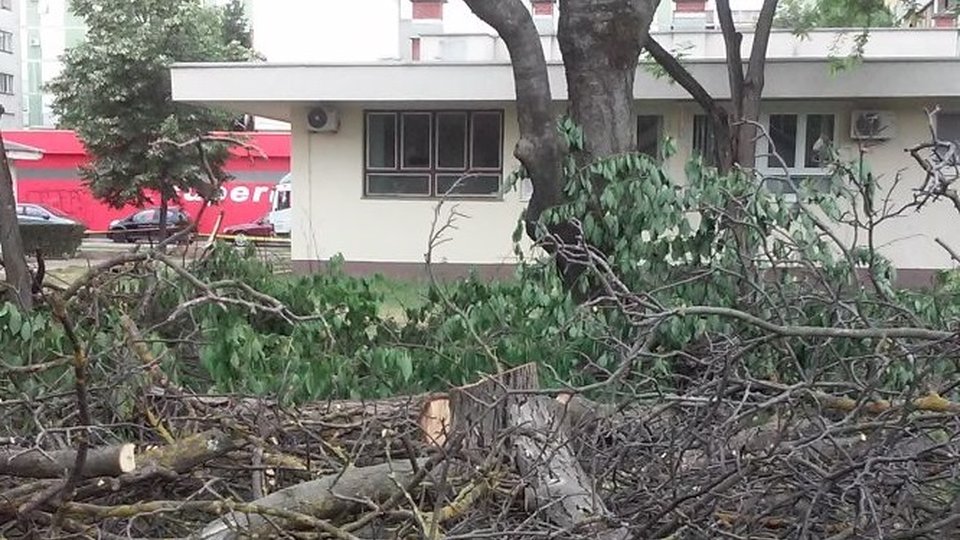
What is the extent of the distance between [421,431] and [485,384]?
354 millimetres

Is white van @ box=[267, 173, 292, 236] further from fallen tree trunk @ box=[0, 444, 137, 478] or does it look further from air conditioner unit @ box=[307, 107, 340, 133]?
fallen tree trunk @ box=[0, 444, 137, 478]

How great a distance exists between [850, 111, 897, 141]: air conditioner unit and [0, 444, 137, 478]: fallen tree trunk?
1260 centimetres

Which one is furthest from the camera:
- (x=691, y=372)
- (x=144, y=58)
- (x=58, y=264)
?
(x=144, y=58)

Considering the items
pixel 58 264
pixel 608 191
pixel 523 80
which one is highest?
pixel 523 80

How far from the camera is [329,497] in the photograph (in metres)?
3.63

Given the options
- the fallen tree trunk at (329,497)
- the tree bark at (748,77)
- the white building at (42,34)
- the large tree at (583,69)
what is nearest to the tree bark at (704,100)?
the tree bark at (748,77)

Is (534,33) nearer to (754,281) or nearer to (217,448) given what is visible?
Answer: (754,281)

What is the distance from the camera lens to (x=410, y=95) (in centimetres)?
1457

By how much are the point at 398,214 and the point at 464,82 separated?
2371mm

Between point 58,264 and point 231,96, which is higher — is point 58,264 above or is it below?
below

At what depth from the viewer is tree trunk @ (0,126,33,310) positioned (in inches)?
250

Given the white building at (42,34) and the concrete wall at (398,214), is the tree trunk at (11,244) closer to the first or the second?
the concrete wall at (398,214)

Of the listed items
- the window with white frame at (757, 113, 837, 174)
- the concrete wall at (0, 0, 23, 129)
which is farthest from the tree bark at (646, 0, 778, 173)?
the concrete wall at (0, 0, 23, 129)

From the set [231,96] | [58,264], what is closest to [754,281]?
[231,96]
